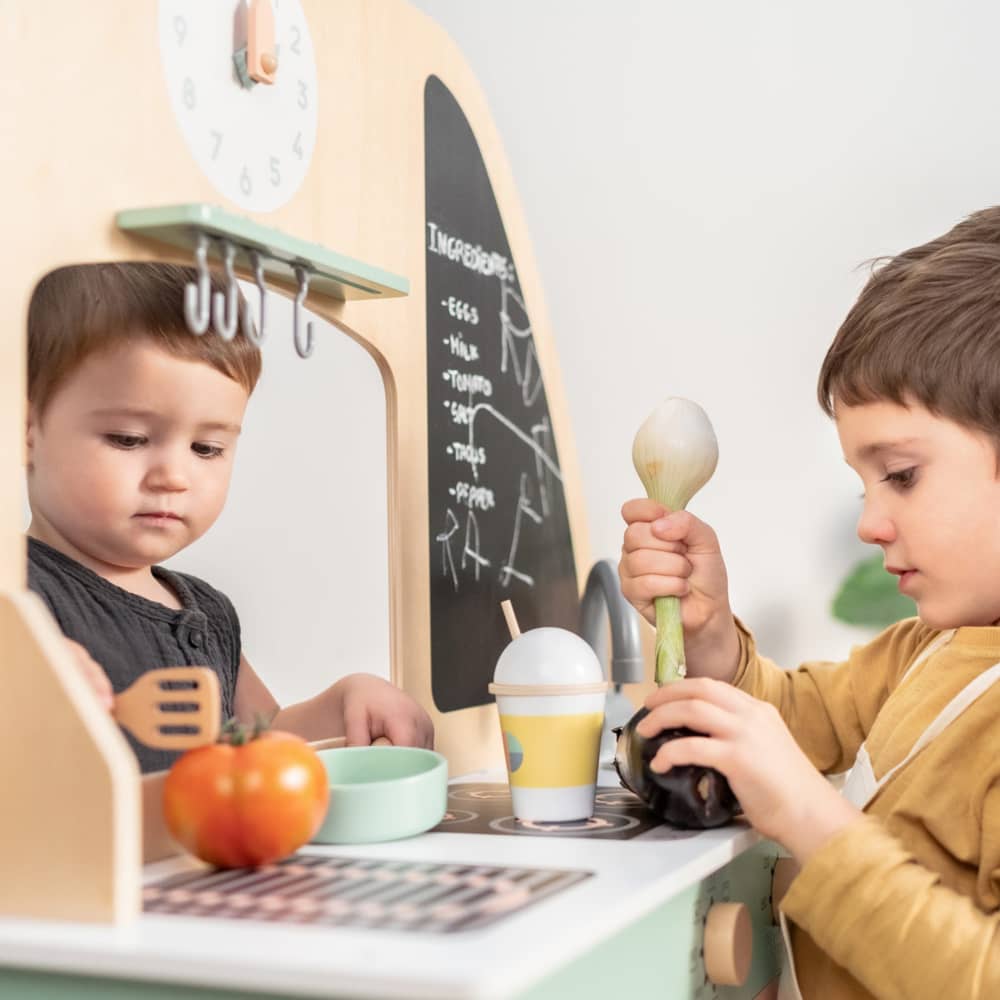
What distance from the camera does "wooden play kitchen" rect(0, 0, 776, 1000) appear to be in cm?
65

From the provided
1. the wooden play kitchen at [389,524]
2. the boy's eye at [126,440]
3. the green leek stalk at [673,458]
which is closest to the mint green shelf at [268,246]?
the wooden play kitchen at [389,524]

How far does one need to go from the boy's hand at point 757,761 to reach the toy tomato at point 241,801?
0.27 metres

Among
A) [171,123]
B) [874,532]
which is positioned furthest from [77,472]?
[874,532]

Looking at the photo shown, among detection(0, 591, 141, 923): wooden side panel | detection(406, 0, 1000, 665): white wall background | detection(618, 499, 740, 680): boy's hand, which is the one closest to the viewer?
detection(0, 591, 141, 923): wooden side panel

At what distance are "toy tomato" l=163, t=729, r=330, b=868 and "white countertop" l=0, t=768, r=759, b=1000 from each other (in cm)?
9

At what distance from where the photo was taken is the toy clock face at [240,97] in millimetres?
944

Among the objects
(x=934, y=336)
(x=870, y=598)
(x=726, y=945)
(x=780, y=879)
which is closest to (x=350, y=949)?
(x=726, y=945)

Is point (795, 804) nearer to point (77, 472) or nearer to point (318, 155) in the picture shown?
point (77, 472)

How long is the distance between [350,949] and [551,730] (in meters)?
0.37

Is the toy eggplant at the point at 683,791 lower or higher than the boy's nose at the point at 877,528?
lower

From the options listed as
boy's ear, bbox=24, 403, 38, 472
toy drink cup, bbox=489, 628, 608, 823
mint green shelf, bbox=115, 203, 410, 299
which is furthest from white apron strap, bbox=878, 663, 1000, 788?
boy's ear, bbox=24, 403, 38, 472

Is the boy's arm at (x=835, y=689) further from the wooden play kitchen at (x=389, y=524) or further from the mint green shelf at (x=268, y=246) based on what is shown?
the mint green shelf at (x=268, y=246)

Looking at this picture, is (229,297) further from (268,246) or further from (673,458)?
(673,458)

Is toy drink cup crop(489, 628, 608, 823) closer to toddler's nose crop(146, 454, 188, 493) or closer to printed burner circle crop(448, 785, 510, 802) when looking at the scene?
printed burner circle crop(448, 785, 510, 802)
